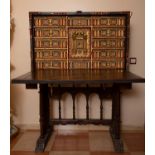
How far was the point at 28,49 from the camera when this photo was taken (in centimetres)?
353

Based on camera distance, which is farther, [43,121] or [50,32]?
[50,32]

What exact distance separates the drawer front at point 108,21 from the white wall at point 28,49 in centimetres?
23

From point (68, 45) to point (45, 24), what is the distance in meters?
0.42

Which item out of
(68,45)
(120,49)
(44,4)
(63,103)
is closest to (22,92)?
(63,103)

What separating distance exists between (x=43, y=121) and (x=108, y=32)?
145 centimetres

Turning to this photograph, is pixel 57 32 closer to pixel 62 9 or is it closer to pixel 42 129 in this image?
pixel 62 9

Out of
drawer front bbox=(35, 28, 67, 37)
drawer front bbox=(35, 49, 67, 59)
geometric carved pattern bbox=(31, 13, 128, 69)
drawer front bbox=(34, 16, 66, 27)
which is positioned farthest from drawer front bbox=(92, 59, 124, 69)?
drawer front bbox=(34, 16, 66, 27)

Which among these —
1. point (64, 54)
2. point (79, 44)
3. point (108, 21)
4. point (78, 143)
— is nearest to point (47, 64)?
point (64, 54)

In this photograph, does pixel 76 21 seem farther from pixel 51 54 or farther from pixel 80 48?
pixel 51 54

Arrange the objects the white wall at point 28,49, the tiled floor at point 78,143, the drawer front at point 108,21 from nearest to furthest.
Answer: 1. the tiled floor at point 78,143
2. the drawer front at point 108,21
3. the white wall at point 28,49

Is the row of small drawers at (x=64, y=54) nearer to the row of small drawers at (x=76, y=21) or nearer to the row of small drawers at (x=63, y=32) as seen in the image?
the row of small drawers at (x=63, y=32)

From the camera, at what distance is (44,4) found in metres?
3.47

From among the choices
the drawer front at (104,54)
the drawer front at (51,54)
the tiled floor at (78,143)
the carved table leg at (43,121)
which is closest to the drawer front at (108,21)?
the drawer front at (104,54)

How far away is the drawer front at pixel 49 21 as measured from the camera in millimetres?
3291
